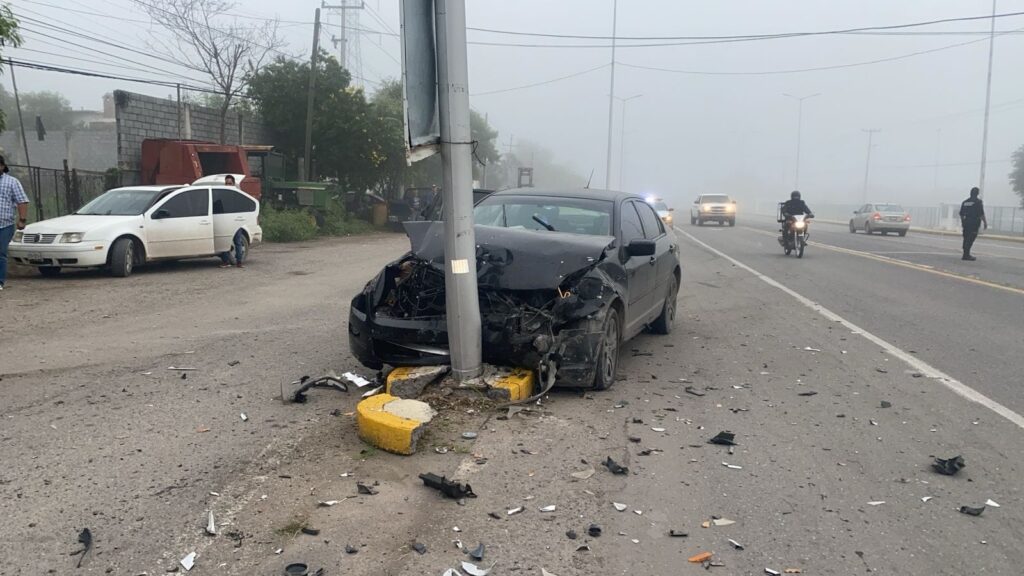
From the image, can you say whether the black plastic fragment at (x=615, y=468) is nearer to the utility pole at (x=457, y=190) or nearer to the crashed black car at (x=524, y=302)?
the crashed black car at (x=524, y=302)

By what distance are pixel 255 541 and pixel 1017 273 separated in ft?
56.7

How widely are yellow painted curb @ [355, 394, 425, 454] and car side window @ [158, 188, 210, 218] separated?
1051cm

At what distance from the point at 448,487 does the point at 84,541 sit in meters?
1.68

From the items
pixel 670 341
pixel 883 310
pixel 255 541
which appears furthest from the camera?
pixel 883 310

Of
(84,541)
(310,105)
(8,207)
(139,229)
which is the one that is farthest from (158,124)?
(84,541)

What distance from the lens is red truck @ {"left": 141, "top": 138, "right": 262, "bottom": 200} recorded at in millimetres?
21250

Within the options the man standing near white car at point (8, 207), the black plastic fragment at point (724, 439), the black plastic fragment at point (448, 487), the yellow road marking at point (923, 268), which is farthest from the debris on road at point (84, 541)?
the yellow road marking at point (923, 268)

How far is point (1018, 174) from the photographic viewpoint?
61562 millimetres

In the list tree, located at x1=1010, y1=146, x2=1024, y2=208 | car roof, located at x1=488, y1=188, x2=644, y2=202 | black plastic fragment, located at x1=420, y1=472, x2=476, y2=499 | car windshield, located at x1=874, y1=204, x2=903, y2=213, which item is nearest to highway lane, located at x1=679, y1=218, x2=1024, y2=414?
car roof, located at x1=488, y1=188, x2=644, y2=202

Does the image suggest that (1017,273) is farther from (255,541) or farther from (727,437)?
(255,541)

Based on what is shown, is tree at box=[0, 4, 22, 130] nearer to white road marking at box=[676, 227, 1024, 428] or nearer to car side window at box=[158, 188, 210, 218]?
car side window at box=[158, 188, 210, 218]

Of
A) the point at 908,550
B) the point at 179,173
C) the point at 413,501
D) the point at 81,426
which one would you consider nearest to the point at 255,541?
the point at 413,501

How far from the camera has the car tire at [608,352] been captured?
6.18 m

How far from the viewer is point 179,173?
70.0 feet
